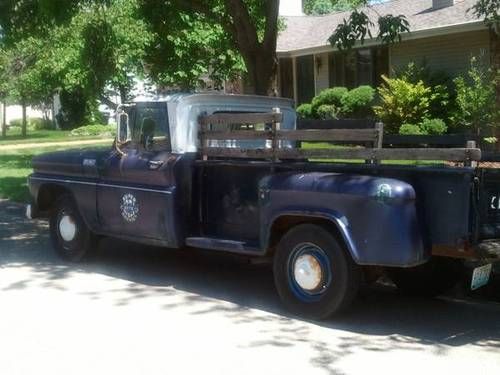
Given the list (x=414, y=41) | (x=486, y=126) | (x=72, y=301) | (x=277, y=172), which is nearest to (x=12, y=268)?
(x=72, y=301)

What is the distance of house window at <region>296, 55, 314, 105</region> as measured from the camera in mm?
27109

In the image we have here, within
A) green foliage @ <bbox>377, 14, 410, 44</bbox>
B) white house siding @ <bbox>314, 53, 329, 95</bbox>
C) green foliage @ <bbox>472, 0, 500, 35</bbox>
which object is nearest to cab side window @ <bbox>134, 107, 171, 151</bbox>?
green foliage @ <bbox>377, 14, 410, 44</bbox>

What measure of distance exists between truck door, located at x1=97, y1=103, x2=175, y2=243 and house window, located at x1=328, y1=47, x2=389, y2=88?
1582 centimetres

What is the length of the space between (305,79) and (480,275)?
2178 centimetres

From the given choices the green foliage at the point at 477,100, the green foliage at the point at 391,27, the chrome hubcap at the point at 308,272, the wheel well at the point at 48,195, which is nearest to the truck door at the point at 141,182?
the wheel well at the point at 48,195

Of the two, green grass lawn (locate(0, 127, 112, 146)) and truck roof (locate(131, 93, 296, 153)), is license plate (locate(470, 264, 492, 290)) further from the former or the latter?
green grass lawn (locate(0, 127, 112, 146))

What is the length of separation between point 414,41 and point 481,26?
3.21 m

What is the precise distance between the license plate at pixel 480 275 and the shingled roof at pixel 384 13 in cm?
1089

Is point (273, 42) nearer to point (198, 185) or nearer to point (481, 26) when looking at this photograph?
point (198, 185)

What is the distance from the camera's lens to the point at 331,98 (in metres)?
22.9

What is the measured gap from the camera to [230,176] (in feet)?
23.9

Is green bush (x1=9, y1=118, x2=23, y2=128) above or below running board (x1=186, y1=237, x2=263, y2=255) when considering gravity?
above

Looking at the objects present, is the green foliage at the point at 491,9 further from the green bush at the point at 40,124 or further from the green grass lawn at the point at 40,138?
the green bush at the point at 40,124

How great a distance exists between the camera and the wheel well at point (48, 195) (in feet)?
30.0
